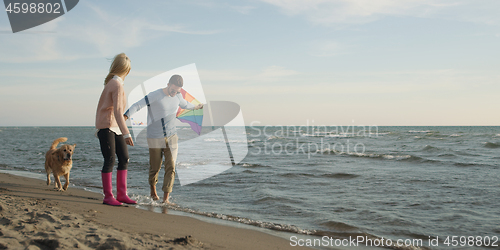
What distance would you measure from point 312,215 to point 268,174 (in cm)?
448

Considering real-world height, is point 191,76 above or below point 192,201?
above

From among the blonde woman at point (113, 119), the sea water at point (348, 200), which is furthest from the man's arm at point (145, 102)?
the sea water at point (348, 200)

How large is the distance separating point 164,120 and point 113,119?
0.79 m

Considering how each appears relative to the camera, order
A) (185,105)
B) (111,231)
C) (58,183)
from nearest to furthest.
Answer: (111,231) < (185,105) < (58,183)

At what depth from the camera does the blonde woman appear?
13.4ft

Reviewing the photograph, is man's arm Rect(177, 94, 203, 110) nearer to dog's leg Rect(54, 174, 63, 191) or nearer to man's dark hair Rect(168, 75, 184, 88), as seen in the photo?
man's dark hair Rect(168, 75, 184, 88)

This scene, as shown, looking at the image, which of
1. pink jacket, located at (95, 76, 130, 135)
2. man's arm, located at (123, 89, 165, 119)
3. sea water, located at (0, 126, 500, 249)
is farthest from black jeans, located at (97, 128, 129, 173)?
sea water, located at (0, 126, 500, 249)

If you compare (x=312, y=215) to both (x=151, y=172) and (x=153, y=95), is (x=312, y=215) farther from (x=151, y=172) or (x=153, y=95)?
(x=153, y=95)

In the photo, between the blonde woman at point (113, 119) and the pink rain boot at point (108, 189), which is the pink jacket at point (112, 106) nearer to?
the blonde woman at point (113, 119)

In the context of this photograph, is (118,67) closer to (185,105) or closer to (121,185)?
(185,105)

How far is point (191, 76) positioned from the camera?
550 cm

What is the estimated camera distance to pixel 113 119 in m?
4.21

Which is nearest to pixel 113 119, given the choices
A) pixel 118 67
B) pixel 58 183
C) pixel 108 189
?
pixel 118 67

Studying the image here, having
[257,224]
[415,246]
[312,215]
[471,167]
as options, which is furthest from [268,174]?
[471,167]
